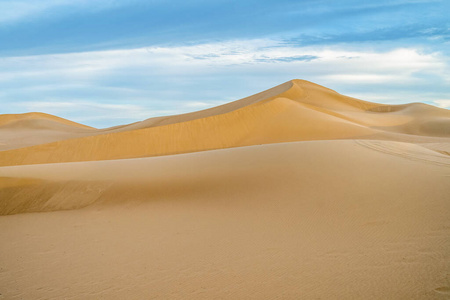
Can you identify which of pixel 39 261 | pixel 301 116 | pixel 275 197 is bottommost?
pixel 39 261

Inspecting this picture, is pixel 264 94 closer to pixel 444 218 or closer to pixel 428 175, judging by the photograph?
pixel 428 175

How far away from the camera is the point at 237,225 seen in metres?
7.98

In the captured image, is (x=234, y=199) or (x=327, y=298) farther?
(x=234, y=199)

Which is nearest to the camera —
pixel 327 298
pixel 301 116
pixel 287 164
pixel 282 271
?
pixel 327 298

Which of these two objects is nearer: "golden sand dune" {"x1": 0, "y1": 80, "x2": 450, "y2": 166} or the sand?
the sand

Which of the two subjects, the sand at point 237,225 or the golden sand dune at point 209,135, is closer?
the sand at point 237,225

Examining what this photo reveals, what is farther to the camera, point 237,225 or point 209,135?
point 209,135

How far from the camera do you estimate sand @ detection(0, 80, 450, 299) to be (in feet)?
17.7

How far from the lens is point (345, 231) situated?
7.16 metres

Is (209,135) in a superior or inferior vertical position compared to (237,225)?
superior

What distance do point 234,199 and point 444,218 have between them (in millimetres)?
4378

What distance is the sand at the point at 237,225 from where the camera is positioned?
17.7 ft

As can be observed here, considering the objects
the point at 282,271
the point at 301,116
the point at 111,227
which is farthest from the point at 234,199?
the point at 301,116

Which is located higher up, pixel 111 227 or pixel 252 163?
pixel 252 163
